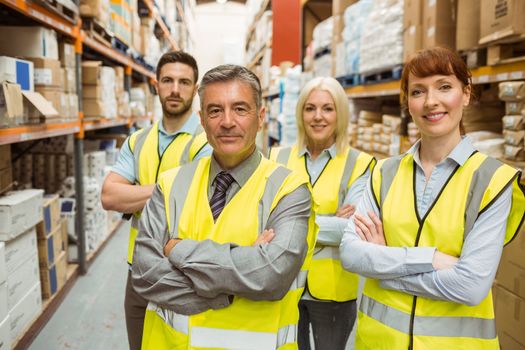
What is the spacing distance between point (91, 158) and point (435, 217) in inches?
167

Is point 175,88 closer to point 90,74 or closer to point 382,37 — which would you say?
point 382,37

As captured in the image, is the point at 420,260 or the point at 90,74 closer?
the point at 420,260

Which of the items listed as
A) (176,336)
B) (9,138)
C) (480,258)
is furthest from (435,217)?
(9,138)

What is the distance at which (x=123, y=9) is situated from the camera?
552 cm

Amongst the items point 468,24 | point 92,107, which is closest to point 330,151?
point 468,24

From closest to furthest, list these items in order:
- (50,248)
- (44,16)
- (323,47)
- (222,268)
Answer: (222,268), (44,16), (50,248), (323,47)

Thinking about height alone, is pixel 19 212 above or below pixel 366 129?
below

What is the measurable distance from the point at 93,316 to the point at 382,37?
129 inches

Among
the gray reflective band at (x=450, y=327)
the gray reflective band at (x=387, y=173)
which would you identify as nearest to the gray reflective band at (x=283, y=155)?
the gray reflective band at (x=387, y=173)

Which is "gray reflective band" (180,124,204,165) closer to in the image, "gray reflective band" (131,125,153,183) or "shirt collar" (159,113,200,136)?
"shirt collar" (159,113,200,136)

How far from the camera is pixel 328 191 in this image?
2092 millimetres

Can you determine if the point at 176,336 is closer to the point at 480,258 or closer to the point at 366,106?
the point at 480,258

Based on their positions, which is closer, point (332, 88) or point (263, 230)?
point (263, 230)

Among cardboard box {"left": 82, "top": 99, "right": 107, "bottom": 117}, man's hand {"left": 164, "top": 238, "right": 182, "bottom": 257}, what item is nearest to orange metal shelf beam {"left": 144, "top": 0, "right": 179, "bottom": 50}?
cardboard box {"left": 82, "top": 99, "right": 107, "bottom": 117}
